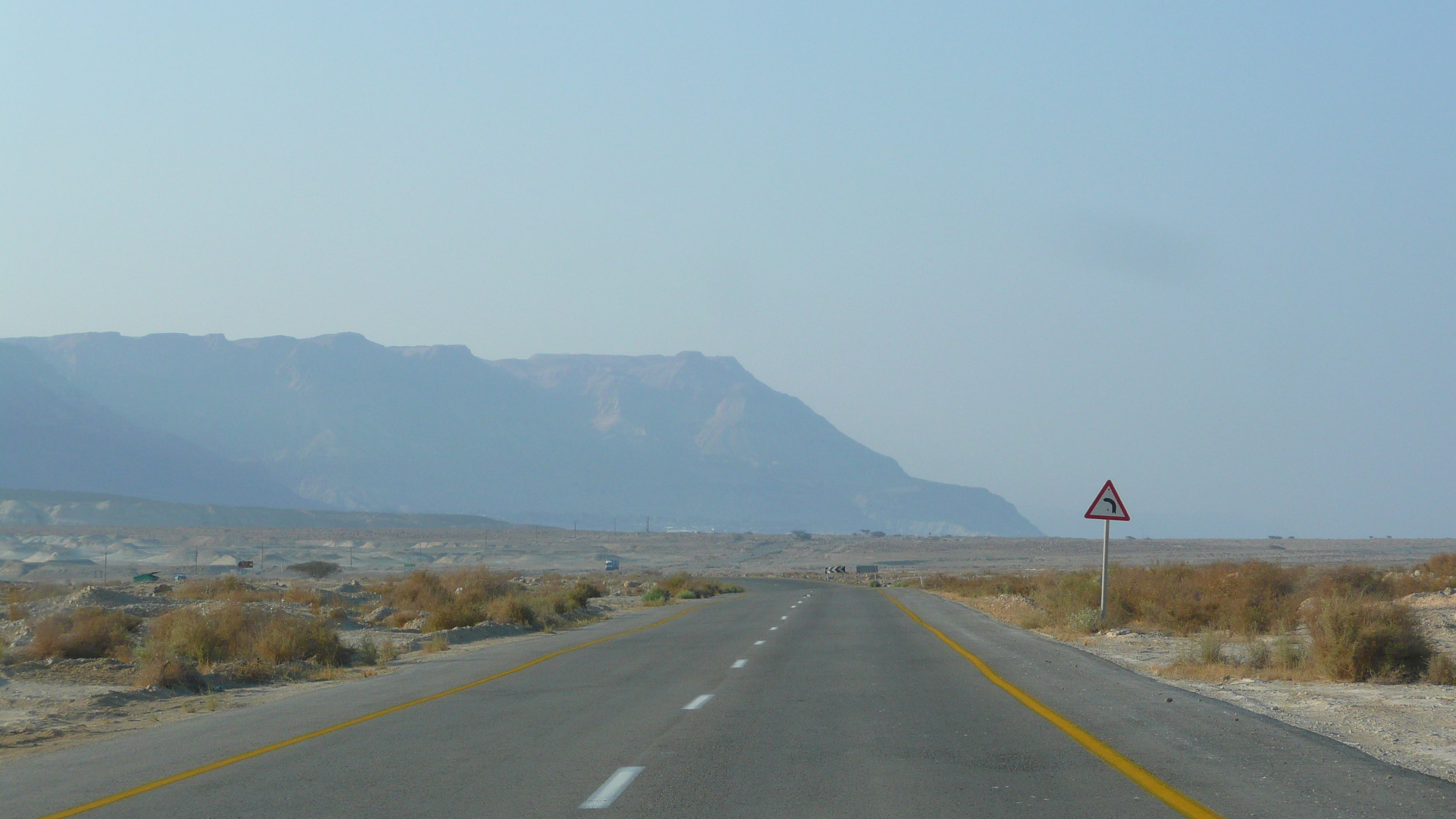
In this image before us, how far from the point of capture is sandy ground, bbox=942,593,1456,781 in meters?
10.1

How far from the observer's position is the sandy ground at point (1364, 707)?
33.2ft

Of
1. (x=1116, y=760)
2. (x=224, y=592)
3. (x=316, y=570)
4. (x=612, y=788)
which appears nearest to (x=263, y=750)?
(x=612, y=788)

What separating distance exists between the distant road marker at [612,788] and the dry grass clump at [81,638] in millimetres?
15647

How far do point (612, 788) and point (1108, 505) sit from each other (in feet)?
65.5

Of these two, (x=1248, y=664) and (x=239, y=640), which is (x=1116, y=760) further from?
(x=239, y=640)

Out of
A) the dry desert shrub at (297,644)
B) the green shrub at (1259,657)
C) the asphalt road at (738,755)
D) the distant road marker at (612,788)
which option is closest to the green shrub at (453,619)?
the dry desert shrub at (297,644)

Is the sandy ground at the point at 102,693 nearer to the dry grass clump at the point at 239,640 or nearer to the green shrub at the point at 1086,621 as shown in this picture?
the dry grass clump at the point at 239,640

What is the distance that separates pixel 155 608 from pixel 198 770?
2644 cm

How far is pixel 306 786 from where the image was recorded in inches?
341

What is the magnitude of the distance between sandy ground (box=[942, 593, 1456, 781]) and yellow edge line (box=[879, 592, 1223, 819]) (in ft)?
7.17

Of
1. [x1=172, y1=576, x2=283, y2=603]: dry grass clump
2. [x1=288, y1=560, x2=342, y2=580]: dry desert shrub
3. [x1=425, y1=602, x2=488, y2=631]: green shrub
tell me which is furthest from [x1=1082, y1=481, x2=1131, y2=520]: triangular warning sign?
[x1=288, y1=560, x2=342, y2=580]: dry desert shrub

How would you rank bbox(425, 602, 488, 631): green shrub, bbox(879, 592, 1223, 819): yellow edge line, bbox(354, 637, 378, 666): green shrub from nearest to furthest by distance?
bbox(879, 592, 1223, 819): yellow edge line → bbox(354, 637, 378, 666): green shrub → bbox(425, 602, 488, 631): green shrub

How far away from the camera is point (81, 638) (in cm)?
2139

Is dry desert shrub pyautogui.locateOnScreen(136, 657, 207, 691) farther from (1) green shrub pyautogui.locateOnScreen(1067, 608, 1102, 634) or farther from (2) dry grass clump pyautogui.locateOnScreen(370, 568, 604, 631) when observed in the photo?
(1) green shrub pyautogui.locateOnScreen(1067, 608, 1102, 634)
